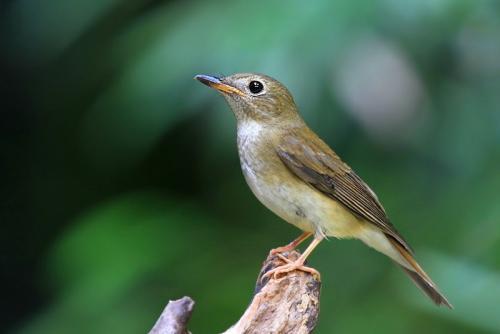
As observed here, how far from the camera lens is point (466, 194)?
537 centimetres

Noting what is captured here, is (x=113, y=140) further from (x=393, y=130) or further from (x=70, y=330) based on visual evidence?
(x=393, y=130)

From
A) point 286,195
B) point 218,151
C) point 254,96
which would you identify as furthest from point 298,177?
point 218,151

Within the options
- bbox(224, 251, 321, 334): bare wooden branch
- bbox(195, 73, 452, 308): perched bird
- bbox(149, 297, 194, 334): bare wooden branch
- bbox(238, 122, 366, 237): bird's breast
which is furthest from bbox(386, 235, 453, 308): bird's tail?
bbox(149, 297, 194, 334): bare wooden branch

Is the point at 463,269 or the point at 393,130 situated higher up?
the point at 393,130

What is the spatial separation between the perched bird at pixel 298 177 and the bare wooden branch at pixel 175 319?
0.99m

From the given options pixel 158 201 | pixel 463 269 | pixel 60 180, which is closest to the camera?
pixel 463 269

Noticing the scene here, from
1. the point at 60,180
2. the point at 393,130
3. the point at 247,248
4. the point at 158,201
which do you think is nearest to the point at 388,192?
the point at 393,130

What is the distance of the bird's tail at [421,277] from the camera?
5074 millimetres

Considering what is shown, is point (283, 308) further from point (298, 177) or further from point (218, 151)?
point (218, 151)

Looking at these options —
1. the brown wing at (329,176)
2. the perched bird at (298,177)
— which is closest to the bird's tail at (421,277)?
the perched bird at (298,177)

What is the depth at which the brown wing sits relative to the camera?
484cm

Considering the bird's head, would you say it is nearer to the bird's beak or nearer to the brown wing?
the bird's beak

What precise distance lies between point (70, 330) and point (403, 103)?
98.2 inches

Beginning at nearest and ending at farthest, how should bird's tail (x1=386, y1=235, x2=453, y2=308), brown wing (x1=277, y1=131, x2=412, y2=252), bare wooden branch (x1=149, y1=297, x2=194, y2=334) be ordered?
bare wooden branch (x1=149, y1=297, x2=194, y2=334) < brown wing (x1=277, y1=131, x2=412, y2=252) < bird's tail (x1=386, y1=235, x2=453, y2=308)
